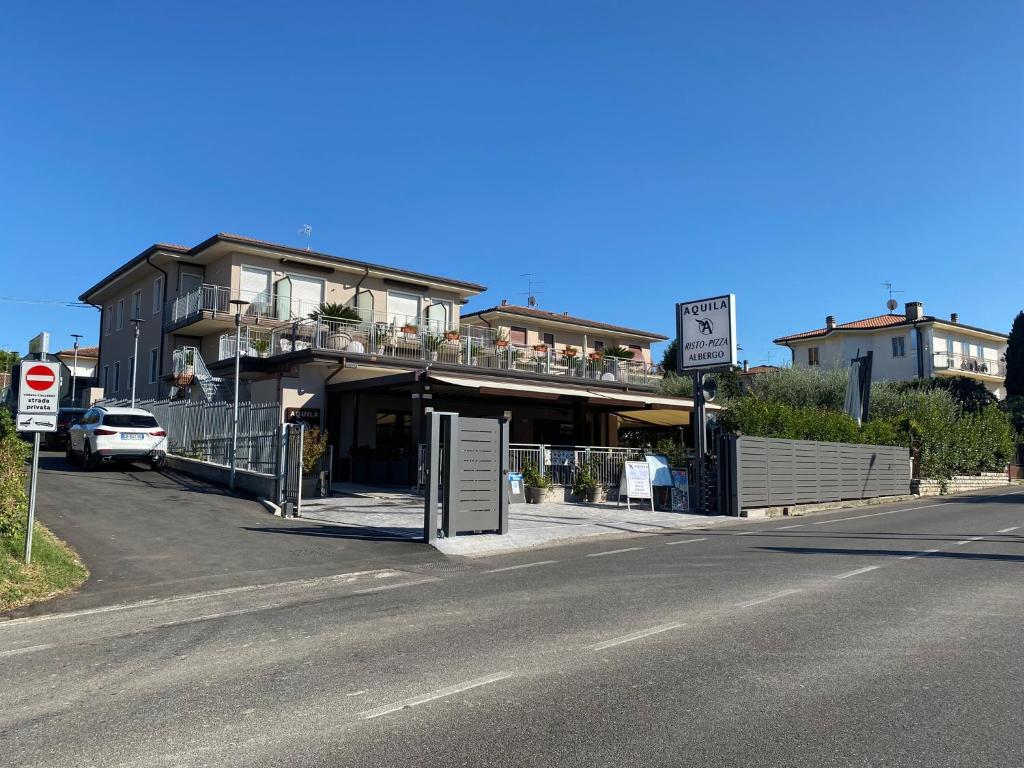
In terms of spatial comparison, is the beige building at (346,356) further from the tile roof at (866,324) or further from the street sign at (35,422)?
the tile roof at (866,324)

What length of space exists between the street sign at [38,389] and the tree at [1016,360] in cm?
6015

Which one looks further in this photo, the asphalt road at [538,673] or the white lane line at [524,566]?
the white lane line at [524,566]

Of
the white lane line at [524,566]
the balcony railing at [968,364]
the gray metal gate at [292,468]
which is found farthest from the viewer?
the balcony railing at [968,364]

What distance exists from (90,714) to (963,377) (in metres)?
62.7

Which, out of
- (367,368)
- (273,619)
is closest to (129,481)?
(367,368)

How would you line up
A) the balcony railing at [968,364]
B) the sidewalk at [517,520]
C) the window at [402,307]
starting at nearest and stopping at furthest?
the sidewalk at [517,520] → the window at [402,307] → the balcony railing at [968,364]

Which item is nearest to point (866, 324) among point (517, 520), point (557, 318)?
point (557, 318)

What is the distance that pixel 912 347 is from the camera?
60.1 m

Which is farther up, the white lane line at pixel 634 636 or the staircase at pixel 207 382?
the staircase at pixel 207 382

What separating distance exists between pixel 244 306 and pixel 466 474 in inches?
805

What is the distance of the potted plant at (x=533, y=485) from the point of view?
21.0 meters

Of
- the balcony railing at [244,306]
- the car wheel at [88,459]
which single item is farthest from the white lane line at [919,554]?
the balcony railing at [244,306]

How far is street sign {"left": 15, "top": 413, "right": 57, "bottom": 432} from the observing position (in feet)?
31.9

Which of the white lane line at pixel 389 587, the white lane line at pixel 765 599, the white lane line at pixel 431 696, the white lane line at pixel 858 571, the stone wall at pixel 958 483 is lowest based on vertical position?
the white lane line at pixel 389 587
